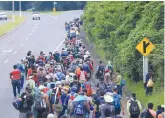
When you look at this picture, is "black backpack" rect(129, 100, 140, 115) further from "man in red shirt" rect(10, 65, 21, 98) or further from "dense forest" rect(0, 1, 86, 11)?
"dense forest" rect(0, 1, 86, 11)

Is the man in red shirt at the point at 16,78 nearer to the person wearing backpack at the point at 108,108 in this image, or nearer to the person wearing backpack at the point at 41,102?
the person wearing backpack at the point at 41,102

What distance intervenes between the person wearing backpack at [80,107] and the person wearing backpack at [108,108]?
0.68m

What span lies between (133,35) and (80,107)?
10.8 meters

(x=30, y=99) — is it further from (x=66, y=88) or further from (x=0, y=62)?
(x=0, y=62)

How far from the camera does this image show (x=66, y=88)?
18.6 m

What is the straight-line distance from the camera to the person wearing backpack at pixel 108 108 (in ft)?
50.2

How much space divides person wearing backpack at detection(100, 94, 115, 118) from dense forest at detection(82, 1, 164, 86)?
786 cm

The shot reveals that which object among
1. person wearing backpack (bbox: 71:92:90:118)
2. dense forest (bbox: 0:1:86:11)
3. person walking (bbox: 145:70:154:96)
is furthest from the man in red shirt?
dense forest (bbox: 0:1:86:11)

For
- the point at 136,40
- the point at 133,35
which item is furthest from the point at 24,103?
the point at 133,35

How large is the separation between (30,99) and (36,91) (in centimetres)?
38

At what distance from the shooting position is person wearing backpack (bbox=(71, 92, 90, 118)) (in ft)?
54.3

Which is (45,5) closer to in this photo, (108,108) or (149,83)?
(149,83)

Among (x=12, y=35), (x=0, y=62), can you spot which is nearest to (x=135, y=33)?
(x=0, y=62)

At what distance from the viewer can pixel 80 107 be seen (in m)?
16.5
